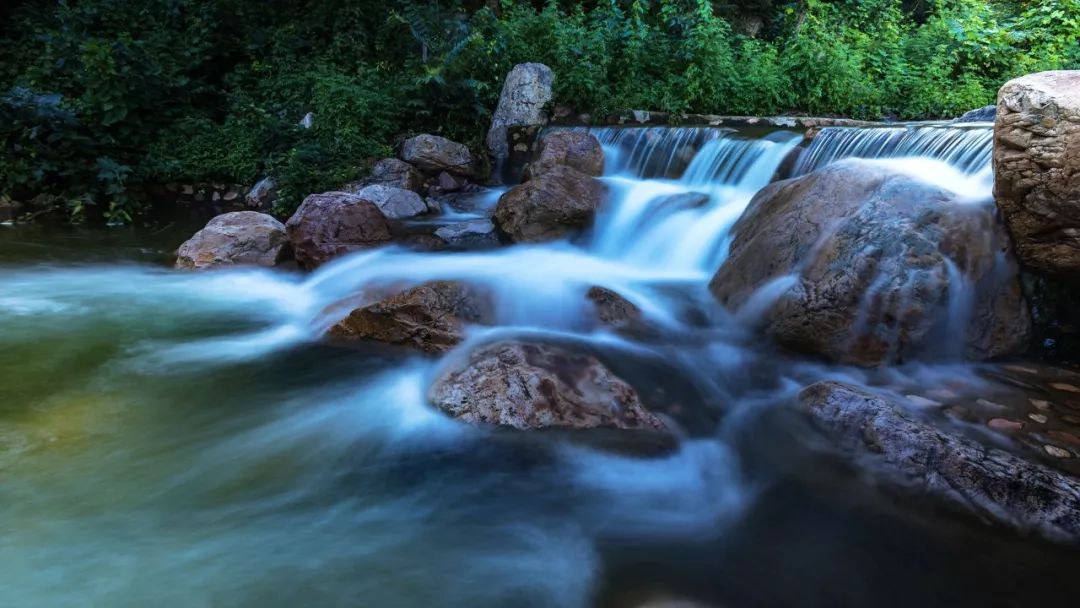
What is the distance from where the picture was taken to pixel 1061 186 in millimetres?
4309

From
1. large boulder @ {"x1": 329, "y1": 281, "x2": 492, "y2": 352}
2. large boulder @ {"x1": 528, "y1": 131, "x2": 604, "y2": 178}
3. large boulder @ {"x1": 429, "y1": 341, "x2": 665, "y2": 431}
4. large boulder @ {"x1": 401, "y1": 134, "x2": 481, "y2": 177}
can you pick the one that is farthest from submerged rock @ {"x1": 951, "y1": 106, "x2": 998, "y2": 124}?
large boulder @ {"x1": 329, "y1": 281, "x2": 492, "y2": 352}

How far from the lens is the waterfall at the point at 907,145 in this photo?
5.69m

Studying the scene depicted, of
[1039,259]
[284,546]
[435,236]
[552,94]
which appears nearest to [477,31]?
[552,94]

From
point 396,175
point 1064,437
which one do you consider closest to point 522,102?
point 396,175

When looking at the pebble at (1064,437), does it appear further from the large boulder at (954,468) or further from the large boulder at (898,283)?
the large boulder at (898,283)

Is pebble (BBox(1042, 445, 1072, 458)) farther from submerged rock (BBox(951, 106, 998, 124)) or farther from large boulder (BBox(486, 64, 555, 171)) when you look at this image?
large boulder (BBox(486, 64, 555, 171))

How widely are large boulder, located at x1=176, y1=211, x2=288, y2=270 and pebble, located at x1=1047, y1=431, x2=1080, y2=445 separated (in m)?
7.27

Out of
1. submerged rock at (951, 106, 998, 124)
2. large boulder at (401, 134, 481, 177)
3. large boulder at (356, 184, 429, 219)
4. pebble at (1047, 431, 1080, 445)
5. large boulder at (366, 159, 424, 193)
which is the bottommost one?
pebble at (1047, 431, 1080, 445)

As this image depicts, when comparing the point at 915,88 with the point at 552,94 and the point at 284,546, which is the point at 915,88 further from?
the point at 284,546

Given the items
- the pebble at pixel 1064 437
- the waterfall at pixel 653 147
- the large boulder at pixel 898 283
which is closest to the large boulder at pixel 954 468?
the pebble at pixel 1064 437

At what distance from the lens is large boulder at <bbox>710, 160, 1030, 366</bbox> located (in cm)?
474

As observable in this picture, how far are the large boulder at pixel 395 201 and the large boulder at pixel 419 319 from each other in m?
3.86

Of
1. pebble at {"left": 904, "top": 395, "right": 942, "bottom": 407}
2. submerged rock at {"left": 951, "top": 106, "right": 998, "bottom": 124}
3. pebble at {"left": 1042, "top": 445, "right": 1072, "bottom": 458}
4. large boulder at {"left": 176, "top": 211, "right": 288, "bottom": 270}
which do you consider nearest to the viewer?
pebble at {"left": 1042, "top": 445, "right": 1072, "bottom": 458}

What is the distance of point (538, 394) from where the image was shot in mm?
4055
